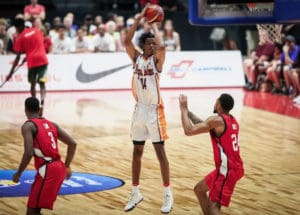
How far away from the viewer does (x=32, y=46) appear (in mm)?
14695

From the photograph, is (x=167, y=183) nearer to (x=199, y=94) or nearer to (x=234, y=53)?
(x=199, y=94)

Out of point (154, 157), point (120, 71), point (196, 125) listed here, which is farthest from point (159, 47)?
point (120, 71)

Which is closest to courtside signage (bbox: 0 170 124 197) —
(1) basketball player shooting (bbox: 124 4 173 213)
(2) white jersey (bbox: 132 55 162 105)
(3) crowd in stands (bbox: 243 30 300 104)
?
(1) basketball player shooting (bbox: 124 4 173 213)

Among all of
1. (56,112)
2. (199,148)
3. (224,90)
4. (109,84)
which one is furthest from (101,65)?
(199,148)

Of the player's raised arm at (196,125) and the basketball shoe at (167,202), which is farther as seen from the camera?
the basketball shoe at (167,202)

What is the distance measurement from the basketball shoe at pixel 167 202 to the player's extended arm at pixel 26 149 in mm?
1736

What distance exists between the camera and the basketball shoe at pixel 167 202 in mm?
7703

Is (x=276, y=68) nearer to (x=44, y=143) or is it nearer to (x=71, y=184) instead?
(x=71, y=184)

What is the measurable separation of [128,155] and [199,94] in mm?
7754

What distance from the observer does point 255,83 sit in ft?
65.7

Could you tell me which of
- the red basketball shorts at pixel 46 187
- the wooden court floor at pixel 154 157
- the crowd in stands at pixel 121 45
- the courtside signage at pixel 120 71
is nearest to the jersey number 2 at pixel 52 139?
the red basketball shorts at pixel 46 187

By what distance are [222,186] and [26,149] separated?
5.73 ft

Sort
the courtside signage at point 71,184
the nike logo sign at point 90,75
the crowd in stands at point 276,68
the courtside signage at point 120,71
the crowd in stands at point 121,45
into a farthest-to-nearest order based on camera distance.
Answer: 1. the nike logo sign at point 90,75
2. the courtside signage at point 120,71
3. the crowd in stands at point 121,45
4. the crowd in stands at point 276,68
5. the courtside signage at point 71,184

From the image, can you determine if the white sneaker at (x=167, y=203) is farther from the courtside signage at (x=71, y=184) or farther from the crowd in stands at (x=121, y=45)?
the crowd in stands at (x=121, y=45)
